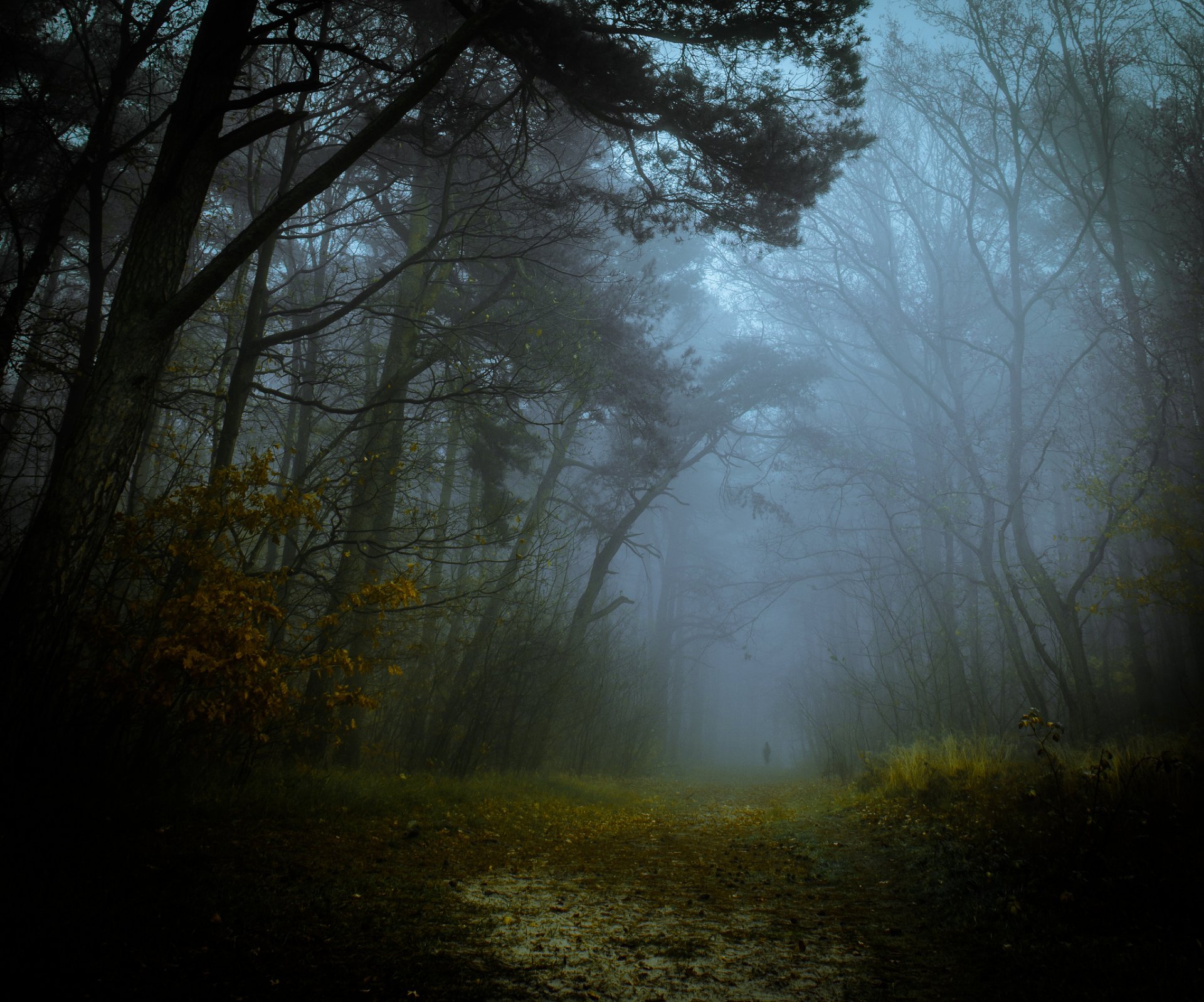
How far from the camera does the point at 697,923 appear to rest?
3262 millimetres

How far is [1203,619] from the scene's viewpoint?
31.9 ft

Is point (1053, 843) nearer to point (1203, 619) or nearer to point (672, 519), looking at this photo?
point (1203, 619)

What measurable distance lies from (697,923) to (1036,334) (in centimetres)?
2312

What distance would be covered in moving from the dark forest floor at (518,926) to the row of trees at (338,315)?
1.17 metres

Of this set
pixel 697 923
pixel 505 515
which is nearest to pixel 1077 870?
pixel 697 923

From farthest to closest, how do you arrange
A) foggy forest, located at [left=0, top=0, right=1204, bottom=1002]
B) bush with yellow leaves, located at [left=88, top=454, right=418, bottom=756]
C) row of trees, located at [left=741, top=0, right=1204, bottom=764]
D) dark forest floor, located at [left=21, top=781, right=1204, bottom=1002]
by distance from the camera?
1. row of trees, located at [left=741, top=0, right=1204, bottom=764]
2. bush with yellow leaves, located at [left=88, top=454, right=418, bottom=756]
3. foggy forest, located at [left=0, top=0, right=1204, bottom=1002]
4. dark forest floor, located at [left=21, top=781, right=1204, bottom=1002]

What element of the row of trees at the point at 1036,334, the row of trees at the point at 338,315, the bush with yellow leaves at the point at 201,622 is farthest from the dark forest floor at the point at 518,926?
the row of trees at the point at 1036,334

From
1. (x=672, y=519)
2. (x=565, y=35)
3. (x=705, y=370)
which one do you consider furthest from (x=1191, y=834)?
(x=672, y=519)

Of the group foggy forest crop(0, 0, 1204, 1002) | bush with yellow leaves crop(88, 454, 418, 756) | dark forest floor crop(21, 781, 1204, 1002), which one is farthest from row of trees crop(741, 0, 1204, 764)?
bush with yellow leaves crop(88, 454, 418, 756)

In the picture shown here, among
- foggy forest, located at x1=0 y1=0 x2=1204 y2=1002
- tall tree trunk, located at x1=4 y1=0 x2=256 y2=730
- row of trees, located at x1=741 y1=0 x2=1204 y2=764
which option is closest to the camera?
foggy forest, located at x1=0 y1=0 x2=1204 y2=1002

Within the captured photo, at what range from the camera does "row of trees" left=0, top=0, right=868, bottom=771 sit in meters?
4.17

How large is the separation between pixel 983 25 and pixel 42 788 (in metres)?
17.1

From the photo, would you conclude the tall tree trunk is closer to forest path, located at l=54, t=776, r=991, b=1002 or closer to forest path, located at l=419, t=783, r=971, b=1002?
forest path, located at l=54, t=776, r=991, b=1002

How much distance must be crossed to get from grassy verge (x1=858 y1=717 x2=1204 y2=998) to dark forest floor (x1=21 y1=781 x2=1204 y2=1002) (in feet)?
0.06
